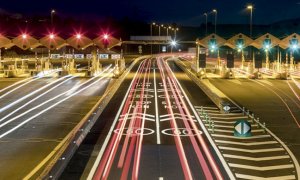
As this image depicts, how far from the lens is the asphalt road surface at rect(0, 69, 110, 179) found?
20.1 metres

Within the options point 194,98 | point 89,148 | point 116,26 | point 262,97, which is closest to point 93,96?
point 194,98

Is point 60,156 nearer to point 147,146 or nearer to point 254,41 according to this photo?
point 147,146

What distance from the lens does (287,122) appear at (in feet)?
96.4

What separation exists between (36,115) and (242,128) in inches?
529

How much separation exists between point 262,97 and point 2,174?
28139 millimetres

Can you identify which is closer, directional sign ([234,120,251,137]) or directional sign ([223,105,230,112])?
directional sign ([234,120,251,137])

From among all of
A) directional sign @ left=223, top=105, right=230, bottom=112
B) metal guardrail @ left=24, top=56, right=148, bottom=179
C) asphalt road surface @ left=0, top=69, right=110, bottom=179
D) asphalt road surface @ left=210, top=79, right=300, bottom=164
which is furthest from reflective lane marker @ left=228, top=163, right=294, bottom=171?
directional sign @ left=223, top=105, right=230, bottom=112

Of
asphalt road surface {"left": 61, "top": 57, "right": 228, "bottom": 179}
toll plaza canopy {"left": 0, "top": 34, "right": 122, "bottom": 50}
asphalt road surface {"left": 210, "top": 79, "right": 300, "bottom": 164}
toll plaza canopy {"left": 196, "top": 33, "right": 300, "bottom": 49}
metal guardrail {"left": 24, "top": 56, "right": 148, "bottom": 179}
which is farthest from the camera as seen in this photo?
toll plaza canopy {"left": 0, "top": 34, "right": 122, "bottom": 50}

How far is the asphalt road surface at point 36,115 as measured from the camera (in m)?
20.1

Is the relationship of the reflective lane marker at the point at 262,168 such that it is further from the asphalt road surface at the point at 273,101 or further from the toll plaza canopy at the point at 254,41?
the toll plaza canopy at the point at 254,41

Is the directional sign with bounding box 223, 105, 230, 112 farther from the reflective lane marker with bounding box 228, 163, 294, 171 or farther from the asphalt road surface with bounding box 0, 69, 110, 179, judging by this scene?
the reflective lane marker with bounding box 228, 163, 294, 171

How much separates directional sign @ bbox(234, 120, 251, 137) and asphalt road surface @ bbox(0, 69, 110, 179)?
8.18 m

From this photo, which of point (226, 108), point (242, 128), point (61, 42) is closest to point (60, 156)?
point (242, 128)

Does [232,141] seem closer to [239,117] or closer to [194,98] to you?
[239,117]
